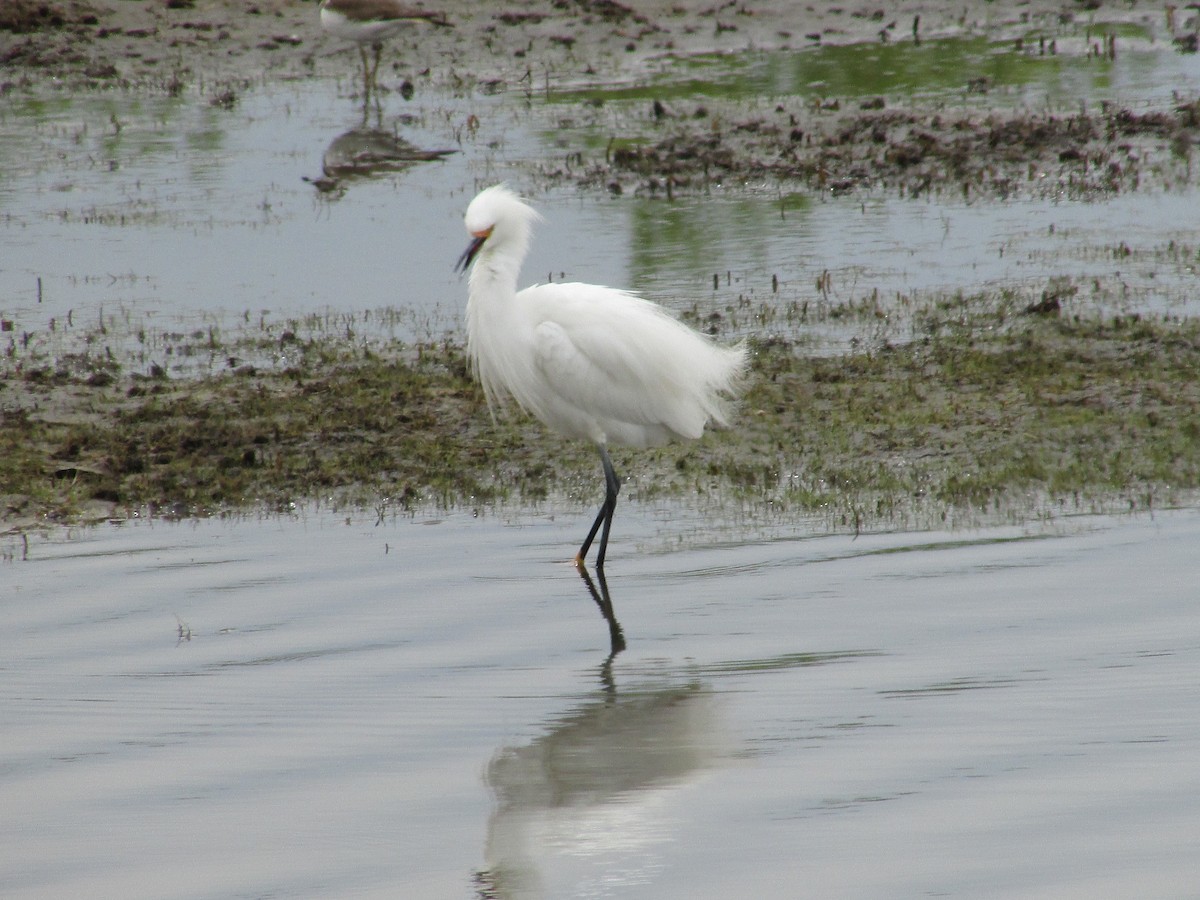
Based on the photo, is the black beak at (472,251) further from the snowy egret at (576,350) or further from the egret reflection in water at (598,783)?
the egret reflection in water at (598,783)

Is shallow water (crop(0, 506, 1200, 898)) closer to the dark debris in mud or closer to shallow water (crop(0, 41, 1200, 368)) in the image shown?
shallow water (crop(0, 41, 1200, 368))

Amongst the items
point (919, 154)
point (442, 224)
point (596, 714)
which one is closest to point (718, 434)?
point (596, 714)

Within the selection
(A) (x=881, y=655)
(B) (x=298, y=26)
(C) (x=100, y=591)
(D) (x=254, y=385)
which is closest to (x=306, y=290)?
(D) (x=254, y=385)

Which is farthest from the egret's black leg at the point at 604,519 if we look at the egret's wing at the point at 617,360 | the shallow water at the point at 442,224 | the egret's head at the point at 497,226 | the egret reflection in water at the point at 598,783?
the shallow water at the point at 442,224

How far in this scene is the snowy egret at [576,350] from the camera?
7398 millimetres

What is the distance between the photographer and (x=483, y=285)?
7.49 metres

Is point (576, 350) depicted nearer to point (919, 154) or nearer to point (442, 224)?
point (442, 224)

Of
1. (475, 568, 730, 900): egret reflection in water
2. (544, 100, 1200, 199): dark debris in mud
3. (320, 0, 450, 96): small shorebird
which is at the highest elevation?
(320, 0, 450, 96): small shorebird

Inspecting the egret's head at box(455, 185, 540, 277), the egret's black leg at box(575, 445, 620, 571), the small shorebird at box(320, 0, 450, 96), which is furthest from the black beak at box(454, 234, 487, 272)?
the small shorebird at box(320, 0, 450, 96)

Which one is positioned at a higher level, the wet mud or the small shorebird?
the small shorebird

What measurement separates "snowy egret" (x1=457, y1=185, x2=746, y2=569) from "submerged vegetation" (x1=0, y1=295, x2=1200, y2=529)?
0.45 metres

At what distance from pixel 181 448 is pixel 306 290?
3.30 metres

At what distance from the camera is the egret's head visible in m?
7.29

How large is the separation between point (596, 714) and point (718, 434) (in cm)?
321
